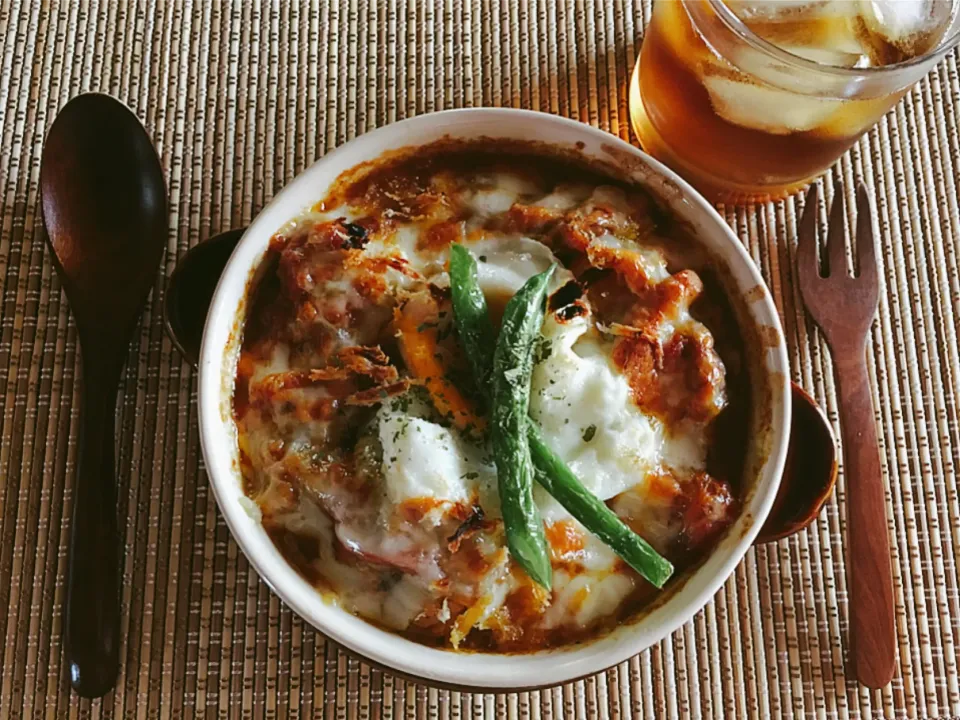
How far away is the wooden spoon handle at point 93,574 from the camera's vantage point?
1351mm

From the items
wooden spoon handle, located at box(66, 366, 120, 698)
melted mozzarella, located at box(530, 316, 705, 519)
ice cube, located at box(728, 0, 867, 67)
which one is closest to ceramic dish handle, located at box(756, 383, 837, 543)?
melted mozzarella, located at box(530, 316, 705, 519)

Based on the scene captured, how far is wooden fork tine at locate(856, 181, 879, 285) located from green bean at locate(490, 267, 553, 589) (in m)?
0.68

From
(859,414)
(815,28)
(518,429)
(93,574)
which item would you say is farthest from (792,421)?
(93,574)

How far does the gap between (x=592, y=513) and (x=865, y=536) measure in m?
0.57

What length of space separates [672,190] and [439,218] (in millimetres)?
359

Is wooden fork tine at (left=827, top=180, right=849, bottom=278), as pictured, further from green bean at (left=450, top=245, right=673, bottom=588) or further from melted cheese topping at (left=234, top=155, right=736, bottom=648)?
green bean at (left=450, top=245, right=673, bottom=588)

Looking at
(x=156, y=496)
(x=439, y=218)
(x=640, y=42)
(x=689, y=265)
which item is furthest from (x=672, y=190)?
(x=156, y=496)

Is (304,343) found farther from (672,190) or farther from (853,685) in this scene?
(853,685)

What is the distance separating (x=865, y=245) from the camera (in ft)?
5.15

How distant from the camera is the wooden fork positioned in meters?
1.42

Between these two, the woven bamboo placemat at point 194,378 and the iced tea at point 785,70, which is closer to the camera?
the iced tea at point 785,70

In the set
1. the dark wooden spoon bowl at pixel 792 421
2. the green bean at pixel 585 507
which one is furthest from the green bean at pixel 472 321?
the dark wooden spoon bowl at pixel 792 421

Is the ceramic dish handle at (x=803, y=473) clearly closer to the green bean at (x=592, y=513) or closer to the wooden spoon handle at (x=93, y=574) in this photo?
the green bean at (x=592, y=513)

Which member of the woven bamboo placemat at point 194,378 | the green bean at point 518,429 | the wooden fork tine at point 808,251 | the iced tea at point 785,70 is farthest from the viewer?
the wooden fork tine at point 808,251
